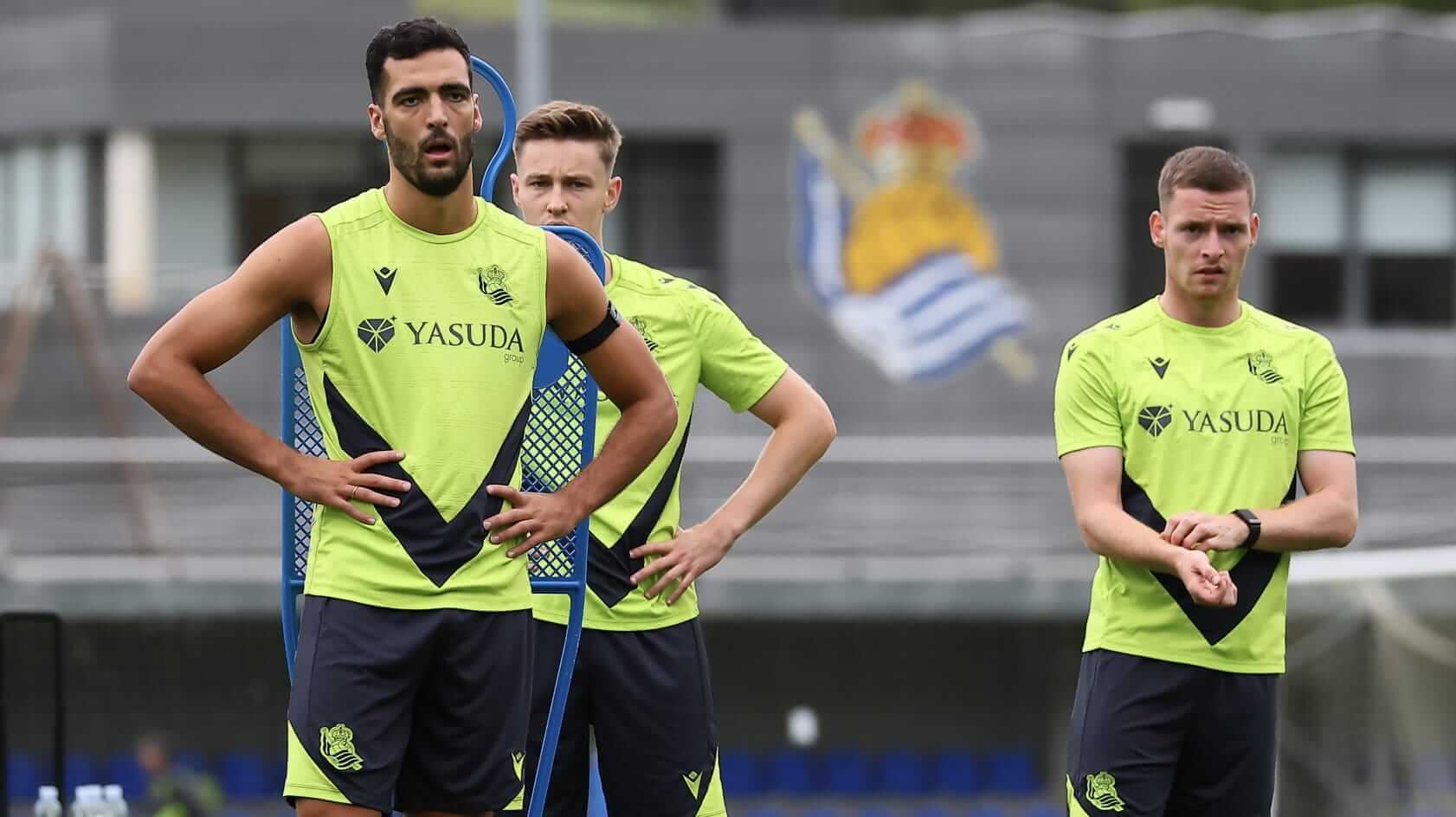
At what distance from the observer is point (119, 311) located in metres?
15.8

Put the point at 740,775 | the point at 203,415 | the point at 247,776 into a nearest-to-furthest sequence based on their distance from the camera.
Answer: the point at 203,415, the point at 247,776, the point at 740,775

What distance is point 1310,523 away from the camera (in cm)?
491

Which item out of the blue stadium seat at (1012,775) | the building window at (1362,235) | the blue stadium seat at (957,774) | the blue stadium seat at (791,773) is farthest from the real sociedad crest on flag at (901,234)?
the blue stadium seat at (1012,775)

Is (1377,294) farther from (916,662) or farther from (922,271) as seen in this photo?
(916,662)

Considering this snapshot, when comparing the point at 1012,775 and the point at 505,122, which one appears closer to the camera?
the point at 505,122

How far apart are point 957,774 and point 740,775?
1383 millimetres

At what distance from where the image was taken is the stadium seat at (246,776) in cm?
1241

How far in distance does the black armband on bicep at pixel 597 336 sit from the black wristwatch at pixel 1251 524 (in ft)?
5.26

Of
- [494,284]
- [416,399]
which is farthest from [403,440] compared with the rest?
[494,284]

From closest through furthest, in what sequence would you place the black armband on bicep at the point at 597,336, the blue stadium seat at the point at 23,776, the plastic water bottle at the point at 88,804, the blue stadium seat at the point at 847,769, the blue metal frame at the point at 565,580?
the black armband on bicep at the point at 597,336, the blue metal frame at the point at 565,580, the plastic water bottle at the point at 88,804, the blue stadium seat at the point at 23,776, the blue stadium seat at the point at 847,769

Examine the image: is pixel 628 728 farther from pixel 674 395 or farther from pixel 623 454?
pixel 623 454

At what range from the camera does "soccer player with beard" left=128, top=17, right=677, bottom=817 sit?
397 cm

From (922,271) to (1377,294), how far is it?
22.1ft

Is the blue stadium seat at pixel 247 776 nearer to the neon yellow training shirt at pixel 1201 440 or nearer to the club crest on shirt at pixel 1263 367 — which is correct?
the neon yellow training shirt at pixel 1201 440
